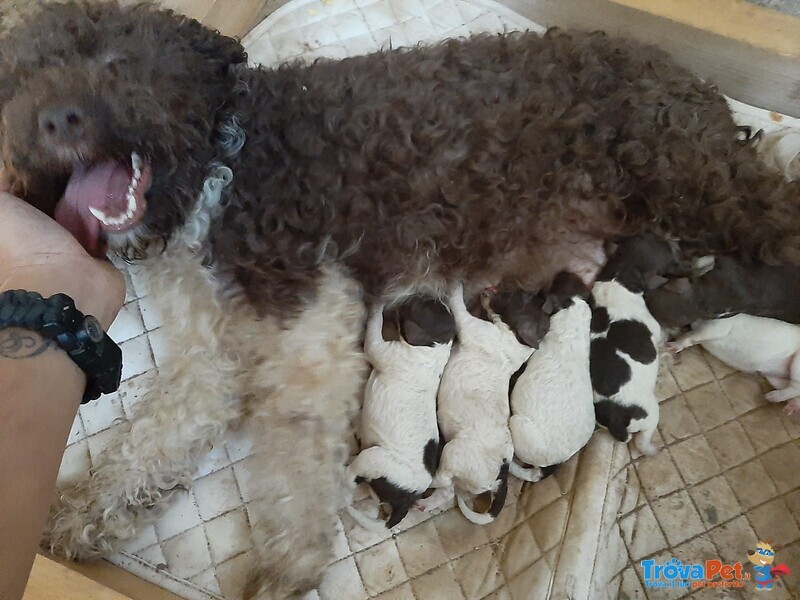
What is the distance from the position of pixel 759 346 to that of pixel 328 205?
1.35 meters

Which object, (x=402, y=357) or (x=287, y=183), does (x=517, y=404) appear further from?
(x=287, y=183)

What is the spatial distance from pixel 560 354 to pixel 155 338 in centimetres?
125

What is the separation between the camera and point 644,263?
1984mm

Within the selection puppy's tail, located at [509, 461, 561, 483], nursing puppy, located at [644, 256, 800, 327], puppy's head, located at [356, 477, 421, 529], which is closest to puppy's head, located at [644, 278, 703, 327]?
nursing puppy, located at [644, 256, 800, 327]

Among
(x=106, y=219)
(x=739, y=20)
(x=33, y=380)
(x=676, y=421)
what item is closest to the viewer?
(x=33, y=380)

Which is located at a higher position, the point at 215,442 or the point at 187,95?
the point at 187,95

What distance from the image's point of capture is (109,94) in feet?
5.33

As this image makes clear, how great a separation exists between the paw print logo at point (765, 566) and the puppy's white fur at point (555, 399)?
576 mm

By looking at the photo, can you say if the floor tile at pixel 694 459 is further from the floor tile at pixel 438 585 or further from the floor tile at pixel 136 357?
the floor tile at pixel 136 357

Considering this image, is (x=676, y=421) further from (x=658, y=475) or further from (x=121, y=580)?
(x=121, y=580)

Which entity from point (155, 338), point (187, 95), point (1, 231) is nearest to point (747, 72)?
point (187, 95)

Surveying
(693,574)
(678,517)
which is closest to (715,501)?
(678,517)

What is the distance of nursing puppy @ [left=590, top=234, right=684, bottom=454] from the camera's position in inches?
74.7

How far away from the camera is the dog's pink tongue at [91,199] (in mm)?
1642
